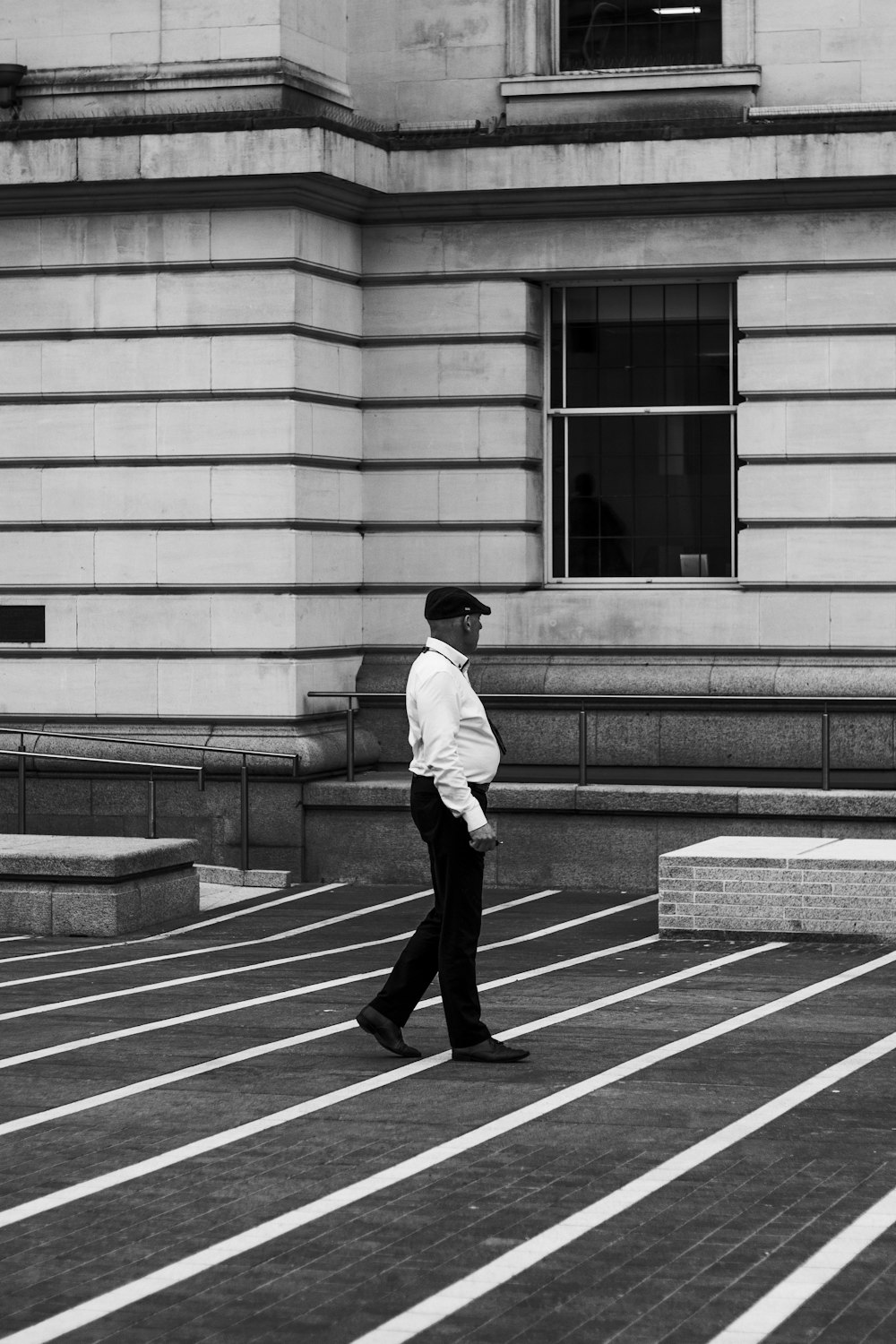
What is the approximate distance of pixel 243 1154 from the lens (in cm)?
835

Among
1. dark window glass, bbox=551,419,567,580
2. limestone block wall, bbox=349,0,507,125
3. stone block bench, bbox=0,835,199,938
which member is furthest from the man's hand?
limestone block wall, bbox=349,0,507,125

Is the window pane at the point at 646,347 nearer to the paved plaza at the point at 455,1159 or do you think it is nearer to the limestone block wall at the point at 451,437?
the limestone block wall at the point at 451,437

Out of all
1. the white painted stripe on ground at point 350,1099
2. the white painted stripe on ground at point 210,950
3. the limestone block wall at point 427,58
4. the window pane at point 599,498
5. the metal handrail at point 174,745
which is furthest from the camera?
the window pane at point 599,498

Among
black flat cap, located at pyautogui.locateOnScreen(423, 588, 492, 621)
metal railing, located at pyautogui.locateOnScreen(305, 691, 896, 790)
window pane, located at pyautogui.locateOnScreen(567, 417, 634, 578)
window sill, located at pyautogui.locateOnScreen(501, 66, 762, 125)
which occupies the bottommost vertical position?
metal railing, located at pyautogui.locateOnScreen(305, 691, 896, 790)

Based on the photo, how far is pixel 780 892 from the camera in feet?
46.6

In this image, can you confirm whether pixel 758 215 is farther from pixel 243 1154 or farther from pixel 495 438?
pixel 243 1154

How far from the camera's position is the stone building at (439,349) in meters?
18.7

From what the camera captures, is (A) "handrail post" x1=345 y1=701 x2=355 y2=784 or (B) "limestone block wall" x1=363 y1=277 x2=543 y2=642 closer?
(A) "handrail post" x1=345 y1=701 x2=355 y2=784

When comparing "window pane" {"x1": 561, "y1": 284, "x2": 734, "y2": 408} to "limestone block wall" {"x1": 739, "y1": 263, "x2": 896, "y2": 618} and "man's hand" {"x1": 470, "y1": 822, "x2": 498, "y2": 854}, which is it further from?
"man's hand" {"x1": 470, "y1": 822, "x2": 498, "y2": 854}

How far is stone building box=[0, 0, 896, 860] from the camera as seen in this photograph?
1866 cm

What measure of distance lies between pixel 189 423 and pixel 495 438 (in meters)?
2.88

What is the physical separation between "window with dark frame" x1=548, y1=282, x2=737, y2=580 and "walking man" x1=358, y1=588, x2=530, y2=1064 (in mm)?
9862

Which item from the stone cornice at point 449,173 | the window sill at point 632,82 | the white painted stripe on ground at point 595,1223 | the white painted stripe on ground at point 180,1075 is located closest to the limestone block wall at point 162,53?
the stone cornice at point 449,173

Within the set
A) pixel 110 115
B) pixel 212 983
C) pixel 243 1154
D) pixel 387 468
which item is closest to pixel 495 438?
pixel 387 468
